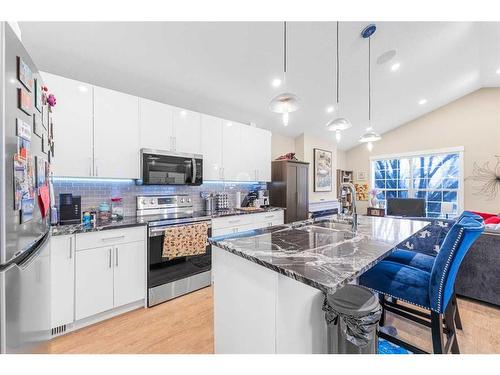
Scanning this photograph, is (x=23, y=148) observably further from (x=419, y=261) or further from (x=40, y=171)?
(x=419, y=261)

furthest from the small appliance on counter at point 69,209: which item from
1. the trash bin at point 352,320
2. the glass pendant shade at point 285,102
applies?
the trash bin at point 352,320

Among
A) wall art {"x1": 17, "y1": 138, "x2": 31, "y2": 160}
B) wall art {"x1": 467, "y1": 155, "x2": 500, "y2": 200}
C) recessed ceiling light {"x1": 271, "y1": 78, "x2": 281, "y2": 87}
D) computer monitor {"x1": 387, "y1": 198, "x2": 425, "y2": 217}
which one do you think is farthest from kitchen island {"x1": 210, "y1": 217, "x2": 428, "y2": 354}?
wall art {"x1": 467, "y1": 155, "x2": 500, "y2": 200}

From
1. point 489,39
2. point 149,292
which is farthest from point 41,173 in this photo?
point 489,39

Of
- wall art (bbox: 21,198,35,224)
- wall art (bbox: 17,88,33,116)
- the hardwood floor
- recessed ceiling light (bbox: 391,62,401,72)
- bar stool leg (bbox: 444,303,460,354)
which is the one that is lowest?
the hardwood floor

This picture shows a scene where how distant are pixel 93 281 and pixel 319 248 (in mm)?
1994

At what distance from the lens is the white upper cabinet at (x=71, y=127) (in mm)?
2049

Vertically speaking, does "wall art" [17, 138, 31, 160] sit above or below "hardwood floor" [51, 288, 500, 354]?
above

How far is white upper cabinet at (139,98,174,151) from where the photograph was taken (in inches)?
102

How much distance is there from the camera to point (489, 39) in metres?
3.37

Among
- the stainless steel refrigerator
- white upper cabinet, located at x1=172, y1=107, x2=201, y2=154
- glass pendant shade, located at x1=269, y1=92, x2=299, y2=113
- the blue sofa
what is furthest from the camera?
white upper cabinet, located at x1=172, y1=107, x2=201, y2=154

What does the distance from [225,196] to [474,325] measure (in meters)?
3.12

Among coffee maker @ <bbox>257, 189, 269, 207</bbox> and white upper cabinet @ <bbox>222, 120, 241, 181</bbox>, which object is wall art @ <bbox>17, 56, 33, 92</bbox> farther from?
coffee maker @ <bbox>257, 189, 269, 207</bbox>

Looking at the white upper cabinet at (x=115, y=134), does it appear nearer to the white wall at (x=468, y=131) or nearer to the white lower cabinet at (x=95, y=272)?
the white lower cabinet at (x=95, y=272)

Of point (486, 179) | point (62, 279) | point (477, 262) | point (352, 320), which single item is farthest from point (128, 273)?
point (486, 179)
